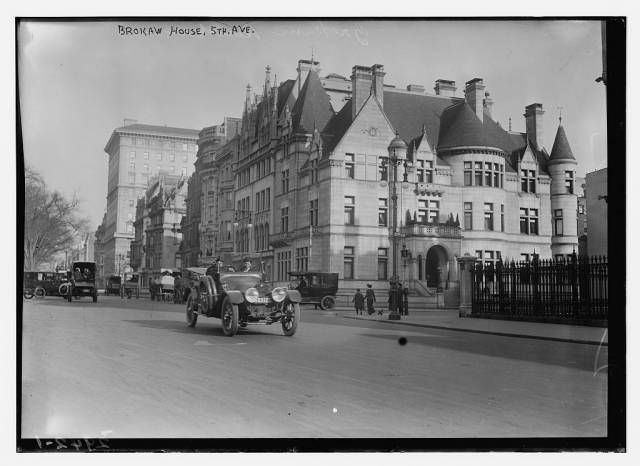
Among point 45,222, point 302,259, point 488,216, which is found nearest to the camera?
point 45,222

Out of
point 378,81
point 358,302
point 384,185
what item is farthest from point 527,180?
point 358,302

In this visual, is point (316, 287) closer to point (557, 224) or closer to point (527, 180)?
point (527, 180)

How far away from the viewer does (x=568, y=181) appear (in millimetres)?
10328

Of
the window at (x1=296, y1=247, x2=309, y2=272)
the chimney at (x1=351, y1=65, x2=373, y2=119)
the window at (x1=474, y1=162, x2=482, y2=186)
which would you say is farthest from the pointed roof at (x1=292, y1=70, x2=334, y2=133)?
the window at (x1=474, y1=162, x2=482, y2=186)

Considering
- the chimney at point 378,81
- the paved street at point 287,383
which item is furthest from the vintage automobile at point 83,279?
the chimney at point 378,81

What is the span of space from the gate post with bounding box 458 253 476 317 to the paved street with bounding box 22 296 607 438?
1.51 m

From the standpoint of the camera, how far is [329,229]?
10.8 metres

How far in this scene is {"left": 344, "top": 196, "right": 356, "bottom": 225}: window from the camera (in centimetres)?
1084

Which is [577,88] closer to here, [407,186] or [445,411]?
[407,186]

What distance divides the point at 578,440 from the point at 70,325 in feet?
24.2

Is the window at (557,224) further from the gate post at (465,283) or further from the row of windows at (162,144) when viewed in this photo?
the row of windows at (162,144)

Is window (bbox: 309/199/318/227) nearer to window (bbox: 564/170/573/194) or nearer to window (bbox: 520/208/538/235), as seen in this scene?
window (bbox: 520/208/538/235)

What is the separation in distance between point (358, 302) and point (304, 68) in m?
3.89

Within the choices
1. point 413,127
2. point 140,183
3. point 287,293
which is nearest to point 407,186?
point 413,127
